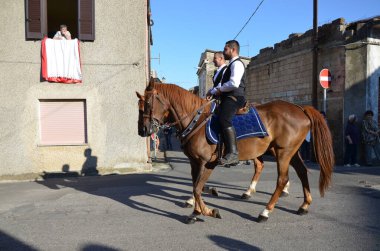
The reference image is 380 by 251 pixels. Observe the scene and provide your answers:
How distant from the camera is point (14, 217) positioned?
5.75m

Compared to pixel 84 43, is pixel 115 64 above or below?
below

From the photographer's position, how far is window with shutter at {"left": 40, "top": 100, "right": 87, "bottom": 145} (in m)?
10.0

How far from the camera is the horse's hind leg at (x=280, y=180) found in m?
5.23

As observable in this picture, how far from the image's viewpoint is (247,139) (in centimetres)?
539

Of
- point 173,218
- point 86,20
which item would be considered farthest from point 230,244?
point 86,20

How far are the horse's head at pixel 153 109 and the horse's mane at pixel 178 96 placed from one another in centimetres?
9

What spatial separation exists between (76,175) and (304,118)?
23.3 feet

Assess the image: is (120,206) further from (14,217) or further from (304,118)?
(304,118)

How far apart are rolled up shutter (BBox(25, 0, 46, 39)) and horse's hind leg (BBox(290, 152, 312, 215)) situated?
8.13 meters

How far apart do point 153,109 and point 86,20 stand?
20.2 ft

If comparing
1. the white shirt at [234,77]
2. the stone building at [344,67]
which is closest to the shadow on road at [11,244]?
the white shirt at [234,77]

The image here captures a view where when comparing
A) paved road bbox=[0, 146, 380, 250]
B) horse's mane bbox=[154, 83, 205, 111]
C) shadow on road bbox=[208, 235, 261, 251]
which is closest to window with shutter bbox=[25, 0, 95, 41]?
paved road bbox=[0, 146, 380, 250]

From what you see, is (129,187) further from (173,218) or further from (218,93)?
(218,93)

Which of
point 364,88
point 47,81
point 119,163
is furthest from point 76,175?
point 364,88
